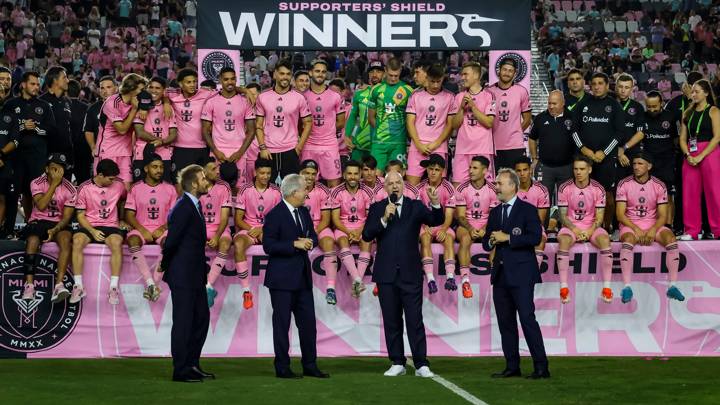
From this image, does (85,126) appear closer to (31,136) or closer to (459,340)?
(31,136)

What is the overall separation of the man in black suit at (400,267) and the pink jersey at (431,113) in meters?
3.54

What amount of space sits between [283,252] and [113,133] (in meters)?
4.46

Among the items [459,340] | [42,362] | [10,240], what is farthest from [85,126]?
[459,340]

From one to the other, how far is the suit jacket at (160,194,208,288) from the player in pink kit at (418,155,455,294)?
2.97m

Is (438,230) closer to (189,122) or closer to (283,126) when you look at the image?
(283,126)

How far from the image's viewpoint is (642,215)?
13.6m

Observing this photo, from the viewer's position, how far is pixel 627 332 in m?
13.3

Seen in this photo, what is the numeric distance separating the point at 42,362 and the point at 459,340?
4465 mm

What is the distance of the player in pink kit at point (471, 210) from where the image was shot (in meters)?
13.0

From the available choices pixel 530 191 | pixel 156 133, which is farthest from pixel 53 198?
pixel 530 191

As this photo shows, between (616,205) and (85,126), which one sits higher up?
(85,126)

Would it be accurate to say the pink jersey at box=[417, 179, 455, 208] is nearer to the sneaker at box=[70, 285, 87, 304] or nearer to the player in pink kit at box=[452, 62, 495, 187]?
the player in pink kit at box=[452, 62, 495, 187]

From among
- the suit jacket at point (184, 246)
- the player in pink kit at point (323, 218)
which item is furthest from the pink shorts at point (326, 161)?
the suit jacket at point (184, 246)

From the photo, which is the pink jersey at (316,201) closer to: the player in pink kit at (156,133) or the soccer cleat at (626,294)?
the player in pink kit at (156,133)
